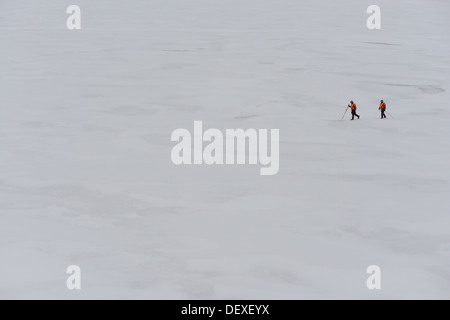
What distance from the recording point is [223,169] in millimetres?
11508

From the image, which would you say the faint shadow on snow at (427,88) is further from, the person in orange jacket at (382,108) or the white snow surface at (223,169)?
the person in orange jacket at (382,108)

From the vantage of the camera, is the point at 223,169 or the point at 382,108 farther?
the point at 382,108

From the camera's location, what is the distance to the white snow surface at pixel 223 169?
8.00m

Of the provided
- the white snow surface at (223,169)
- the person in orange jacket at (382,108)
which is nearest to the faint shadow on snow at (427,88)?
the white snow surface at (223,169)

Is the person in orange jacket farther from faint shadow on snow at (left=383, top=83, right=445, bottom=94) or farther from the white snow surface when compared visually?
faint shadow on snow at (left=383, top=83, right=445, bottom=94)

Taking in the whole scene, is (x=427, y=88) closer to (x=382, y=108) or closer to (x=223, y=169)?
(x=382, y=108)

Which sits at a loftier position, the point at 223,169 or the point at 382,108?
the point at 382,108

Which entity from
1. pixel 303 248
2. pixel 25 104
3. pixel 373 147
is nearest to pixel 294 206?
pixel 303 248

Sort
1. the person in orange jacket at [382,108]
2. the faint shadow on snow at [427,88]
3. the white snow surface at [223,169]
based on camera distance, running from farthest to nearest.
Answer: the faint shadow on snow at [427,88] < the person in orange jacket at [382,108] < the white snow surface at [223,169]

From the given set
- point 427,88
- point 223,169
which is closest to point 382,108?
point 427,88

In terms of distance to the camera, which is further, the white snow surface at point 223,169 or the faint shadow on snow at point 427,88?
the faint shadow on snow at point 427,88

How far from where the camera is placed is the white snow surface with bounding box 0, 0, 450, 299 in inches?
315

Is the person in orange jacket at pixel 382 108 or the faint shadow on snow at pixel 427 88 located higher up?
the faint shadow on snow at pixel 427 88

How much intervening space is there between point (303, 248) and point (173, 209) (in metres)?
1.93
